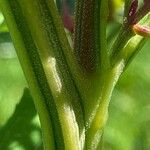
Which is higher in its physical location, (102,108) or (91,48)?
(91,48)

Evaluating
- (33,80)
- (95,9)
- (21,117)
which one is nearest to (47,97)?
(33,80)

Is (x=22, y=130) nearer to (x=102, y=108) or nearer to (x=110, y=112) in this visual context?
(x=110, y=112)

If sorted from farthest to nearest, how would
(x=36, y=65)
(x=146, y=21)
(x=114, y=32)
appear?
(x=114, y=32)
(x=146, y=21)
(x=36, y=65)

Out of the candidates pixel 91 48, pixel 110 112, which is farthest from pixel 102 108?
pixel 110 112

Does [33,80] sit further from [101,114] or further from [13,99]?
[13,99]

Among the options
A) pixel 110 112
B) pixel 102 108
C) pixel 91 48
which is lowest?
pixel 110 112

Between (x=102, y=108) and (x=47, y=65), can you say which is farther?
(x=102, y=108)

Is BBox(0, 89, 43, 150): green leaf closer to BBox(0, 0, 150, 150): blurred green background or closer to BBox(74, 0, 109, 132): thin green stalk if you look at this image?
BBox(0, 0, 150, 150): blurred green background

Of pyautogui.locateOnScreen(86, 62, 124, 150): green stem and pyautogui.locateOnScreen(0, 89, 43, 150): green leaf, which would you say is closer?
pyautogui.locateOnScreen(86, 62, 124, 150): green stem

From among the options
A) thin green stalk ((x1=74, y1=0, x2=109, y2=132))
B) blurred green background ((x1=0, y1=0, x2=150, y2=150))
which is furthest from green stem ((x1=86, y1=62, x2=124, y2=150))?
blurred green background ((x1=0, y1=0, x2=150, y2=150))
